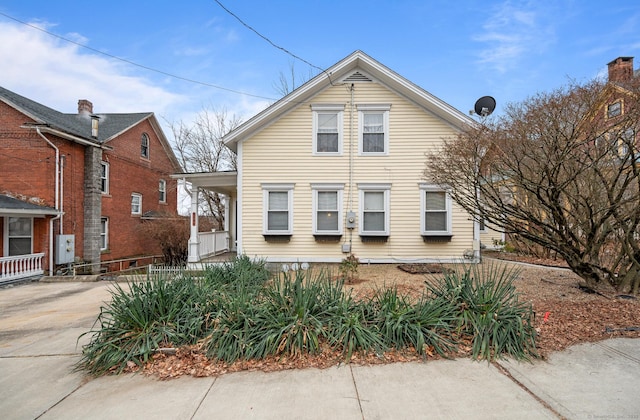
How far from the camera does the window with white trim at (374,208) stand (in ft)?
35.0

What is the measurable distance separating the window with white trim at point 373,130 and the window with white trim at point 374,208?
1.25m

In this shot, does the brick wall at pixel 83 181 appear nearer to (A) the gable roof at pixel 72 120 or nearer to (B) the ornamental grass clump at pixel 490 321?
(A) the gable roof at pixel 72 120

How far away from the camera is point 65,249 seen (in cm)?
1178

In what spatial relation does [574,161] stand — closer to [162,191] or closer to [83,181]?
[83,181]

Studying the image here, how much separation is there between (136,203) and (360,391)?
1801cm

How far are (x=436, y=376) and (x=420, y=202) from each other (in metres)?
8.02

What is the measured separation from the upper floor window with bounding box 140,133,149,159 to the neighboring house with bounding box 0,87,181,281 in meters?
0.22

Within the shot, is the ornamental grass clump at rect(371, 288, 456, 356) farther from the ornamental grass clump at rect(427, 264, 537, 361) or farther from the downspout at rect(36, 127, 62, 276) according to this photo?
the downspout at rect(36, 127, 62, 276)

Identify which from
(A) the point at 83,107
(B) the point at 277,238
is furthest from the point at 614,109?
(A) the point at 83,107

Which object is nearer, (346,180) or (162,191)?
(346,180)

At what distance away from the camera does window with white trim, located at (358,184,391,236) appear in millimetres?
10680

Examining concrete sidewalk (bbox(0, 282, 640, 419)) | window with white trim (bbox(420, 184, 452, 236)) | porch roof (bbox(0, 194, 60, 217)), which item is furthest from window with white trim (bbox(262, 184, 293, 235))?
porch roof (bbox(0, 194, 60, 217))

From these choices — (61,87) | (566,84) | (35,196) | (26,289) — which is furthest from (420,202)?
(61,87)

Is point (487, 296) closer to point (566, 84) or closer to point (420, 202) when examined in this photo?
point (566, 84)
